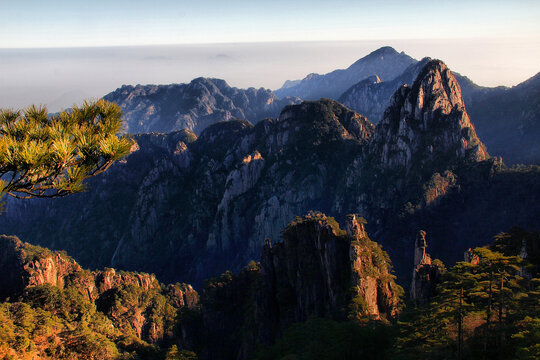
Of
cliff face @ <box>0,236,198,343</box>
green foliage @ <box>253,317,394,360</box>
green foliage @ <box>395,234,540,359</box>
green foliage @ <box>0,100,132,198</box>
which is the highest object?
green foliage @ <box>0,100,132,198</box>

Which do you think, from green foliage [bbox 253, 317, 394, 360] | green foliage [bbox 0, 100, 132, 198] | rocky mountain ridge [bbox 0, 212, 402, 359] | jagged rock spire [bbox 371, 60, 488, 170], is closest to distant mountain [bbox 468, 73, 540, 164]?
jagged rock spire [bbox 371, 60, 488, 170]

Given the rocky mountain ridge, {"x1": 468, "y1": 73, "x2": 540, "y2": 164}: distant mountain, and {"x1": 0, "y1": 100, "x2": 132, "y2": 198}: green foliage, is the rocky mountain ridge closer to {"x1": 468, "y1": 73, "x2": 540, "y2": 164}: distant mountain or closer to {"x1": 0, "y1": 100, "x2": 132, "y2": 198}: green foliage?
{"x1": 0, "y1": 100, "x2": 132, "y2": 198}: green foliage

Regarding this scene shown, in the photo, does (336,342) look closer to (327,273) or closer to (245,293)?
(327,273)

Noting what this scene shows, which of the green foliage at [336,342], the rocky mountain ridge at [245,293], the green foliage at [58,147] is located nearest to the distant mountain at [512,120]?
the rocky mountain ridge at [245,293]

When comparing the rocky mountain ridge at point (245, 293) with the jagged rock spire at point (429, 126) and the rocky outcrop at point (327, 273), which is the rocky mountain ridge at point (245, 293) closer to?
the rocky outcrop at point (327, 273)

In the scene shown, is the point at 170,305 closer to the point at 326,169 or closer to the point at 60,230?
the point at 326,169

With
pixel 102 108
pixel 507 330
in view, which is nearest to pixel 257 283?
pixel 507 330

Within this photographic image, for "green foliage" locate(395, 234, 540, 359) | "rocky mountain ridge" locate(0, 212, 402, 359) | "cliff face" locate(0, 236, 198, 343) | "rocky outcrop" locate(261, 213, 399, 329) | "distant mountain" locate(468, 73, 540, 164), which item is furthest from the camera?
"distant mountain" locate(468, 73, 540, 164)
